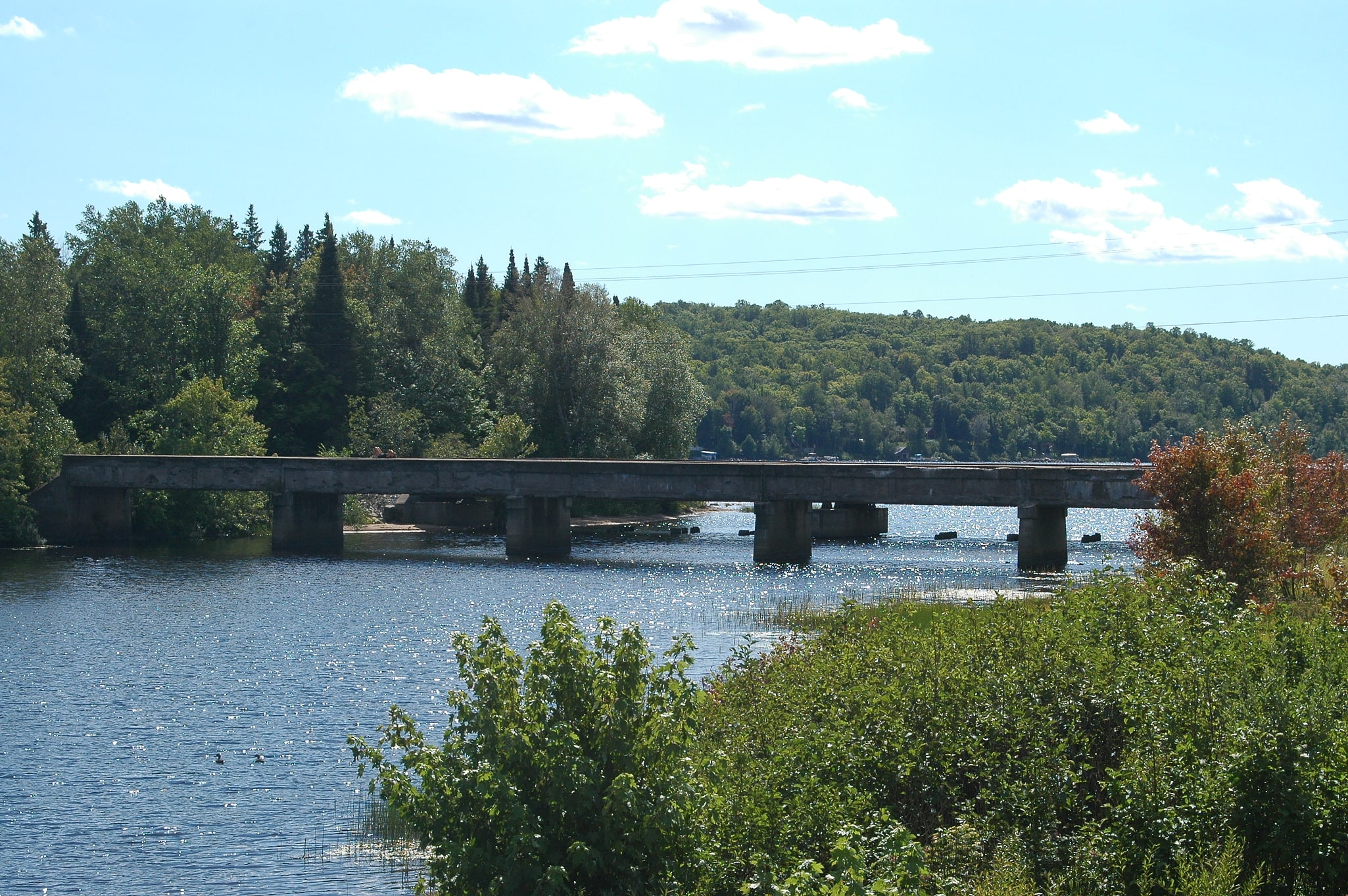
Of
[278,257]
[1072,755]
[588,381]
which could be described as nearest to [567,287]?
[588,381]

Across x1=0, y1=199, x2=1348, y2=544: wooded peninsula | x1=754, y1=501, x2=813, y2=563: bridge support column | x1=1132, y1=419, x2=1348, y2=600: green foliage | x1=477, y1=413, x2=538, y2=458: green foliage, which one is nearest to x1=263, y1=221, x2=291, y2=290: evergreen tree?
x1=0, y1=199, x2=1348, y2=544: wooded peninsula

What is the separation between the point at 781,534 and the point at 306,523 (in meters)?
23.5

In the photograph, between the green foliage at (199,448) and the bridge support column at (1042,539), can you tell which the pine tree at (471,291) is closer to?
→ the green foliage at (199,448)

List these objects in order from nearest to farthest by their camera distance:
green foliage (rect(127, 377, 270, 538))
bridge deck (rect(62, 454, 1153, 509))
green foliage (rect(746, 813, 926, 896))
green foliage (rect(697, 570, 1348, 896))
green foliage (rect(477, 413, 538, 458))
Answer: green foliage (rect(746, 813, 926, 896))
green foliage (rect(697, 570, 1348, 896))
bridge deck (rect(62, 454, 1153, 509))
green foliage (rect(127, 377, 270, 538))
green foliage (rect(477, 413, 538, 458))

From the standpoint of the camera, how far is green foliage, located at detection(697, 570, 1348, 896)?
1408 cm

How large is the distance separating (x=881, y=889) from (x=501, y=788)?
149 inches

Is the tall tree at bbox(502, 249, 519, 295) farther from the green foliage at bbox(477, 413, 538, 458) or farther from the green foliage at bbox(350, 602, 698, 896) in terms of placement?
the green foliage at bbox(350, 602, 698, 896)

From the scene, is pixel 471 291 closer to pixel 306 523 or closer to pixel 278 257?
Answer: pixel 278 257

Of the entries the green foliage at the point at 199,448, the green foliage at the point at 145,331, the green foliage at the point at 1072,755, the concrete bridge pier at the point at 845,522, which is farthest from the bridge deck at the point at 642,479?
the green foliage at the point at 1072,755

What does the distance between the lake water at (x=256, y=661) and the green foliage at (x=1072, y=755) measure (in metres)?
6.30

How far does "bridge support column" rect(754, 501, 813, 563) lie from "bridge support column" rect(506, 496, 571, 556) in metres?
9.79

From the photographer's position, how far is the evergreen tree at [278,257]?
4705 inches

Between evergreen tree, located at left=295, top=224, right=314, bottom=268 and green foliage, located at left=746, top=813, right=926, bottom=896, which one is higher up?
evergreen tree, located at left=295, top=224, right=314, bottom=268

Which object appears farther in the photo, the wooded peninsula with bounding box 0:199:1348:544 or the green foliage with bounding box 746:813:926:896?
the wooded peninsula with bounding box 0:199:1348:544
